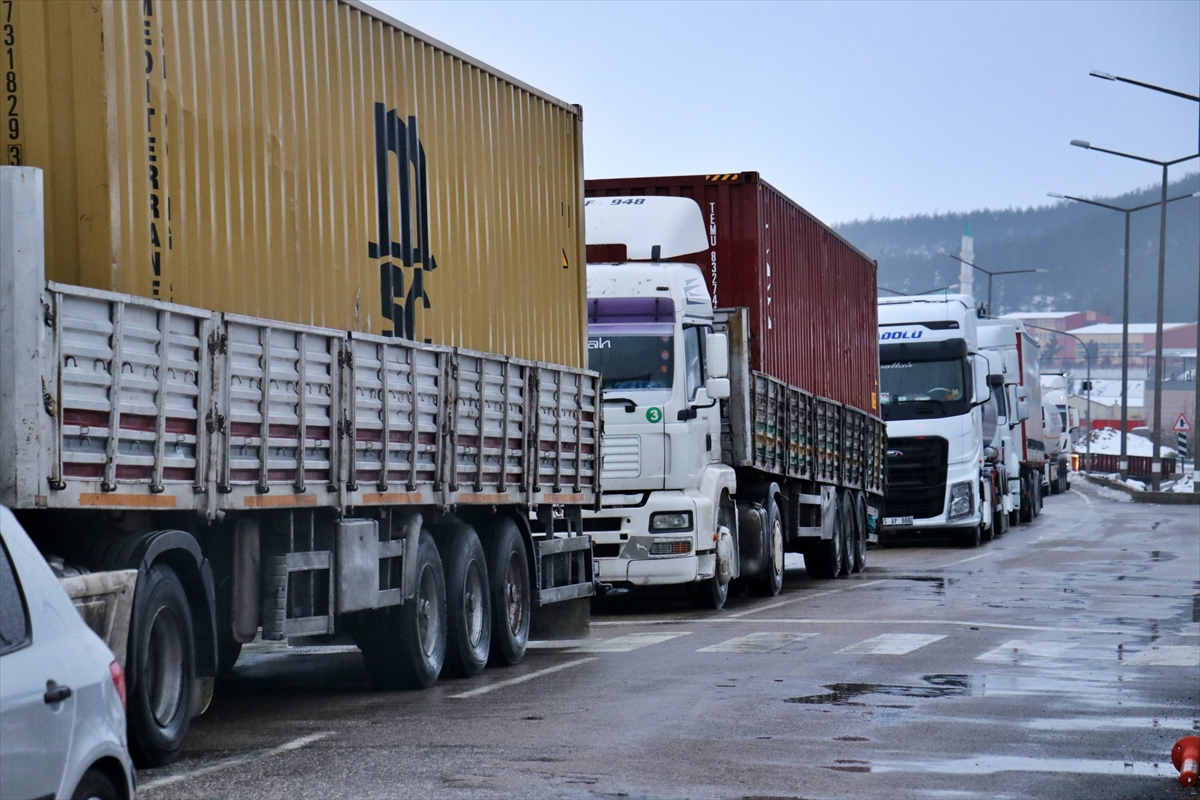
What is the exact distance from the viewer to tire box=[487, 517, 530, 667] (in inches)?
514

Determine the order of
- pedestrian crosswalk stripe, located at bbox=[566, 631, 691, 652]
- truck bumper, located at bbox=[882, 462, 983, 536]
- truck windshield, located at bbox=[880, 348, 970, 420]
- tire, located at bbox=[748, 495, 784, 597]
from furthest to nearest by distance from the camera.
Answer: truck bumper, located at bbox=[882, 462, 983, 536] → truck windshield, located at bbox=[880, 348, 970, 420] → tire, located at bbox=[748, 495, 784, 597] → pedestrian crosswalk stripe, located at bbox=[566, 631, 691, 652]

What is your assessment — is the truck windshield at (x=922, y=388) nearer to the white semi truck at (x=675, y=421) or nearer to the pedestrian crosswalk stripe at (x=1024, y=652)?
the white semi truck at (x=675, y=421)

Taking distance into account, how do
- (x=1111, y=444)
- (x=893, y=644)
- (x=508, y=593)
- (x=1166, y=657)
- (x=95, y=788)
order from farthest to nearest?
(x=1111, y=444), (x=893, y=644), (x=1166, y=657), (x=508, y=593), (x=95, y=788)

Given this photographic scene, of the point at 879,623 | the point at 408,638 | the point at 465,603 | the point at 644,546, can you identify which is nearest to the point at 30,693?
the point at 408,638

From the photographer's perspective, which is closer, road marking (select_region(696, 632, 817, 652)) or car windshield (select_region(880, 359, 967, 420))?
road marking (select_region(696, 632, 817, 652))

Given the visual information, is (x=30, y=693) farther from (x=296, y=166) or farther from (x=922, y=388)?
(x=922, y=388)

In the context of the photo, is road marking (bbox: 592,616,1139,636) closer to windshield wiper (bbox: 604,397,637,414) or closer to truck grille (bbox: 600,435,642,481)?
truck grille (bbox: 600,435,642,481)

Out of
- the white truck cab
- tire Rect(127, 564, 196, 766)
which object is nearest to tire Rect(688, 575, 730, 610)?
the white truck cab

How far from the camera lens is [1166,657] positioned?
1389 centimetres

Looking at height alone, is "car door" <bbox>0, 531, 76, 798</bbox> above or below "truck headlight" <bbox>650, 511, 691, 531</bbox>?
above

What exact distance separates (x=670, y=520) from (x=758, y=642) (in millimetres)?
2966

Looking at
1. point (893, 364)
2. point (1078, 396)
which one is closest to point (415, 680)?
point (893, 364)

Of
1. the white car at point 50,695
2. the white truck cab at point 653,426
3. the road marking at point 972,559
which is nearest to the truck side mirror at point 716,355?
the white truck cab at point 653,426

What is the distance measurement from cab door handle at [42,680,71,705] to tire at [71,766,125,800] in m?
0.24
